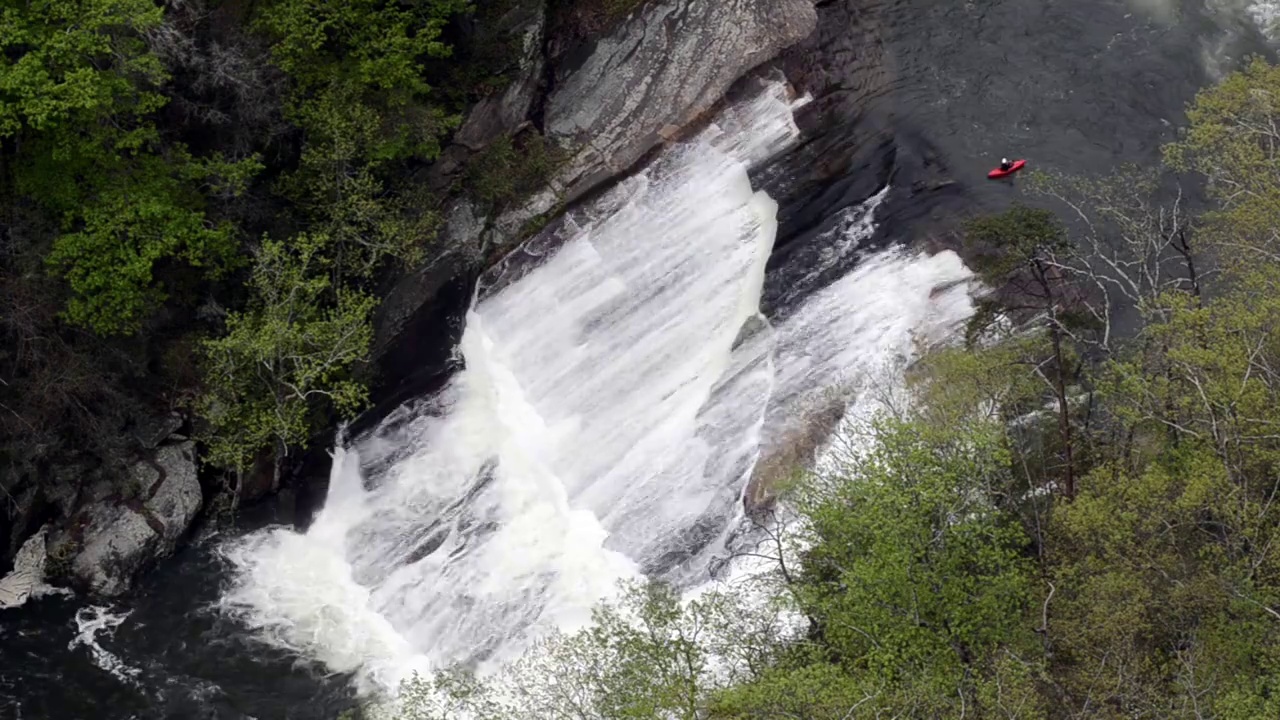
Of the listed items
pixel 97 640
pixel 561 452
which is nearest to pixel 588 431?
pixel 561 452

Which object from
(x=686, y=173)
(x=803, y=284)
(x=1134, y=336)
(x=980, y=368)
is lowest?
(x=1134, y=336)

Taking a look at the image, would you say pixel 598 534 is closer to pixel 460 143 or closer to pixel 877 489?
pixel 877 489

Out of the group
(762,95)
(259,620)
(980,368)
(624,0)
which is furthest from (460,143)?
(980,368)

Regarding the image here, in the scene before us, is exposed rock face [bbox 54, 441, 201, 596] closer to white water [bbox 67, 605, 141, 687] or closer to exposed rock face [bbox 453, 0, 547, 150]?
white water [bbox 67, 605, 141, 687]

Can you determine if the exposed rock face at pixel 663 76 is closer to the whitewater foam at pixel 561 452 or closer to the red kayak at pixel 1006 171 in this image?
the whitewater foam at pixel 561 452

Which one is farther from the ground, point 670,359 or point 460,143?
point 460,143

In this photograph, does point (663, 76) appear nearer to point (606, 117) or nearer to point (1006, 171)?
point (606, 117)
